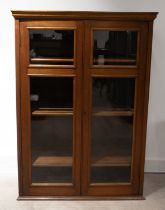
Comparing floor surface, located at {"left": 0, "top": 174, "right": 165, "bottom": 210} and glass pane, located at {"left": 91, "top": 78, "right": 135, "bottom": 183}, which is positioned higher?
glass pane, located at {"left": 91, "top": 78, "right": 135, "bottom": 183}

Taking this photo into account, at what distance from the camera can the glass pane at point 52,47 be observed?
257 centimetres

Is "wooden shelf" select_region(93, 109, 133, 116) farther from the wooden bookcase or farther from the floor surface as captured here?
the floor surface

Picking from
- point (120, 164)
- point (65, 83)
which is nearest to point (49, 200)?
point (120, 164)

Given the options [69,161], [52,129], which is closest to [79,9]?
[52,129]

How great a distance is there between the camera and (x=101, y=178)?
112 inches

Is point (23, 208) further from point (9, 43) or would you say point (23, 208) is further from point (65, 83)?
point (9, 43)

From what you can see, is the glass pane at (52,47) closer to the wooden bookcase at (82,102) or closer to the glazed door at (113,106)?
the wooden bookcase at (82,102)

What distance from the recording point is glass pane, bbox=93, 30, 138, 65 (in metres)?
2.59

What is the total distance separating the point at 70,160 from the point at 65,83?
0.71 metres

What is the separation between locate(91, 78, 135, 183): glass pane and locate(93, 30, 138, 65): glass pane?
0.16 m

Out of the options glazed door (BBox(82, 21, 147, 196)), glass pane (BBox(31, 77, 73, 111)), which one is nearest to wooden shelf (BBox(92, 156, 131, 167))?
glazed door (BBox(82, 21, 147, 196))

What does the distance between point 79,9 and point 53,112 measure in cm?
115

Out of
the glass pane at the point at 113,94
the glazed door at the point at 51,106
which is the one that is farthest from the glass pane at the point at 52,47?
the glass pane at the point at 113,94

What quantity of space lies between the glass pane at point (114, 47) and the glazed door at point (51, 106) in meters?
0.16
